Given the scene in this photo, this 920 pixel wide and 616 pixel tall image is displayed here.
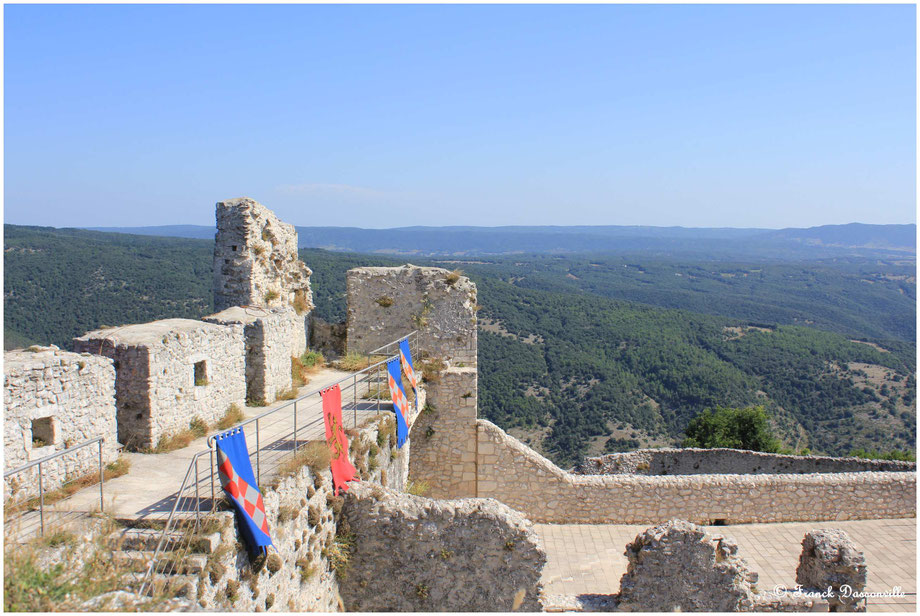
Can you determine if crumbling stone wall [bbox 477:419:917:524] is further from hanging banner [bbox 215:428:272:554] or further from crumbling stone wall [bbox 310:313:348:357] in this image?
hanging banner [bbox 215:428:272:554]

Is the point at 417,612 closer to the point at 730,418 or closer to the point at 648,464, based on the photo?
the point at 648,464

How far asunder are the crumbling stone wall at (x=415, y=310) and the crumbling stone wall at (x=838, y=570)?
6991mm

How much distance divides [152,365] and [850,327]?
116 metres

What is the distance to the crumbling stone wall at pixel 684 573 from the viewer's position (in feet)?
28.7

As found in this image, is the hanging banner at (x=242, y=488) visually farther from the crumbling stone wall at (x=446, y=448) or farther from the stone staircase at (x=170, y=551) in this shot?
the crumbling stone wall at (x=446, y=448)

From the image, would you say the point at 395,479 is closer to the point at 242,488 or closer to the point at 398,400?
the point at 398,400

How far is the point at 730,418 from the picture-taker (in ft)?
76.4

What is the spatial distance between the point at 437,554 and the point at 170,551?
3.40m

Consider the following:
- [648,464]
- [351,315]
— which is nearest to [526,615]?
[351,315]

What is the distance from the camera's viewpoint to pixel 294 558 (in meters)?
7.04

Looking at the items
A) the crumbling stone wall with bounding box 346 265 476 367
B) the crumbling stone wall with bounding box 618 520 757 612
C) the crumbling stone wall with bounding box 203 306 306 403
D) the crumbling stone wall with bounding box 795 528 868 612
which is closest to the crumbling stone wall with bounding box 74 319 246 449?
the crumbling stone wall with bounding box 203 306 306 403

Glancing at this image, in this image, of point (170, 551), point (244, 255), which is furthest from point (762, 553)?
point (244, 255)

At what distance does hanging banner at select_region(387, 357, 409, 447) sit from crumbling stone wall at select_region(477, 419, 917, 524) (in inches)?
93.9

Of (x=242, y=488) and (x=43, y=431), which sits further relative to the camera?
(x=43, y=431)
